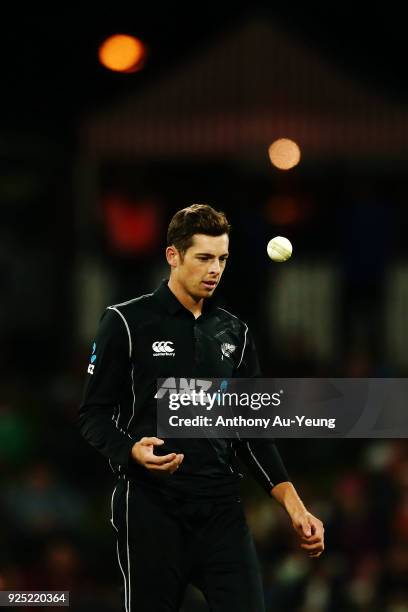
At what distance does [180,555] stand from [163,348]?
24.7 inches

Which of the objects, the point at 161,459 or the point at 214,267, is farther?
the point at 214,267

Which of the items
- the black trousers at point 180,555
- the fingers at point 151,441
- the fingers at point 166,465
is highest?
the fingers at point 151,441

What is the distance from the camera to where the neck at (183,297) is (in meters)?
3.71

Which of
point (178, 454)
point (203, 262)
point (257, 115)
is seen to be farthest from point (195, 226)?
point (257, 115)

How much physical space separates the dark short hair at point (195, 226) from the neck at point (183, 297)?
11 centimetres

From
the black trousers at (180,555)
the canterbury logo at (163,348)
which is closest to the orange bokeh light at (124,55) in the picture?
the canterbury logo at (163,348)

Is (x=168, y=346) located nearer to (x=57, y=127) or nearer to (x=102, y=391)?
(x=102, y=391)

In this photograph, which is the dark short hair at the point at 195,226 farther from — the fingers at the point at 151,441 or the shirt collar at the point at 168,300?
the fingers at the point at 151,441

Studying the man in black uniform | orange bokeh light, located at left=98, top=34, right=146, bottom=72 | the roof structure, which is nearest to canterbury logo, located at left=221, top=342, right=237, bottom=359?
the man in black uniform

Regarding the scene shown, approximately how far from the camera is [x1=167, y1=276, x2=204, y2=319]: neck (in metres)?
3.71

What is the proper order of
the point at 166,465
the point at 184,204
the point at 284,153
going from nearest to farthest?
the point at 166,465, the point at 184,204, the point at 284,153

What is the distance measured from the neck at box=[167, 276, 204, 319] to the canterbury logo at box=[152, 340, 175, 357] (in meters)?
0.14

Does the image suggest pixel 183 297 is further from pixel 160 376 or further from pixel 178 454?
pixel 178 454

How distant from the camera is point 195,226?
365 cm
